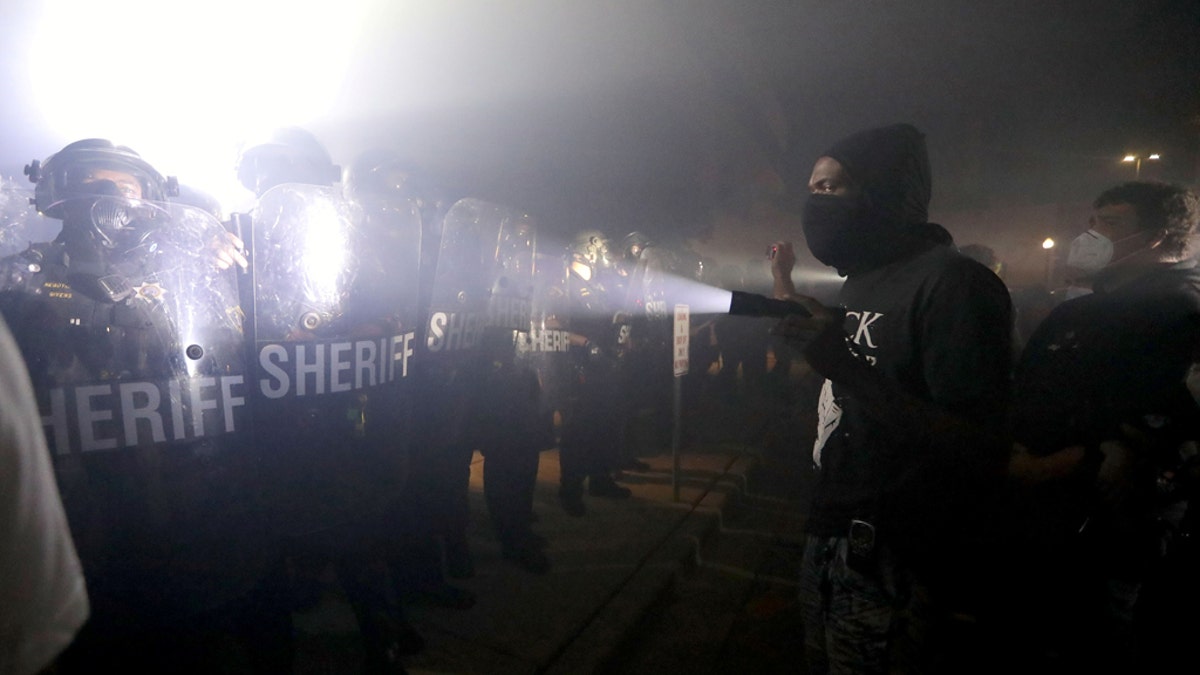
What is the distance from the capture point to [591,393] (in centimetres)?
577

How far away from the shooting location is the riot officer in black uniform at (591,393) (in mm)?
5516

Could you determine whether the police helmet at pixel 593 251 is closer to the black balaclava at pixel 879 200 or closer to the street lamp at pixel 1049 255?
the black balaclava at pixel 879 200

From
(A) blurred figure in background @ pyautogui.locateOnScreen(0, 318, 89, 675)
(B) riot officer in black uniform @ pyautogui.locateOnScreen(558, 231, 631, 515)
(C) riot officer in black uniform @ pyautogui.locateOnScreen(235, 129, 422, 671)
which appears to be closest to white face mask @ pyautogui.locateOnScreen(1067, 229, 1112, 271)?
(C) riot officer in black uniform @ pyautogui.locateOnScreen(235, 129, 422, 671)

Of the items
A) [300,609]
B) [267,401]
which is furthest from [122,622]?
[300,609]

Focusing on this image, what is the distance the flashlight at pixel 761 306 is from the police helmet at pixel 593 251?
4.52 meters

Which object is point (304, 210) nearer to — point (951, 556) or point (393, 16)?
point (951, 556)

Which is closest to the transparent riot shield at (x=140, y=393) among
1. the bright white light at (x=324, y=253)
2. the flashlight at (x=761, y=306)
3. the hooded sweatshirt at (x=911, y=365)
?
the bright white light at (x=324, y=253)

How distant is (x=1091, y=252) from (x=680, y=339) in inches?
124

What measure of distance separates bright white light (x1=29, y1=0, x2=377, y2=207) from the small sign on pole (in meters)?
3.40

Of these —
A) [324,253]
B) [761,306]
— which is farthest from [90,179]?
[761,306]

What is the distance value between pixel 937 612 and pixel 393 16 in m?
5.98

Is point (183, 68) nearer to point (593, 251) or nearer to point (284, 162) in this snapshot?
point (284, 162)

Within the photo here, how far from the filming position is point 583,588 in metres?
4.04

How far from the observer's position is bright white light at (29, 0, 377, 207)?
405 cm
